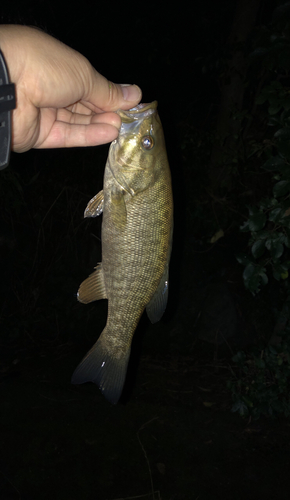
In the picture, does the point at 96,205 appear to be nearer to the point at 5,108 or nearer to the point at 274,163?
the point at 5,108

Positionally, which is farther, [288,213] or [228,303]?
[228,303]

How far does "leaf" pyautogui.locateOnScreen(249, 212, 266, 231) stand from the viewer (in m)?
2.33

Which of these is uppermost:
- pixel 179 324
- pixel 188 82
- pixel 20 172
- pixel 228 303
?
pixel 188 82

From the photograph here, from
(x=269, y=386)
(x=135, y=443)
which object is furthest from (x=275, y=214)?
(x=135, y=443)

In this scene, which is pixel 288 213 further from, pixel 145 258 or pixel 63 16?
pixel 63 16

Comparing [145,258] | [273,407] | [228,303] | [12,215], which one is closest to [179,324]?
[228,303]

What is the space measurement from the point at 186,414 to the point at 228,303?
1745 millimetres

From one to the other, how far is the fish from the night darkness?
261 centimetres

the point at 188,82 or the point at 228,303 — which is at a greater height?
the point at 188,82

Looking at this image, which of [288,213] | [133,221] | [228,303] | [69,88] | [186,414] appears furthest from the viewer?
[228,303]

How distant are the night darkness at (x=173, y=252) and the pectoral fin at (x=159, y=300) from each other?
8.90ft

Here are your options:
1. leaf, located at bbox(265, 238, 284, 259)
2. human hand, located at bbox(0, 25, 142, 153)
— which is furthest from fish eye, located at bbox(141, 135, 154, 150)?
leaf, located at bbox(265, 238, 284, 259)

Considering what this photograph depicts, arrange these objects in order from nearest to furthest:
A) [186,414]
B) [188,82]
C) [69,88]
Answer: [69,88] → [186,414] → [188,82]

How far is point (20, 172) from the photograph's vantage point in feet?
18.2
